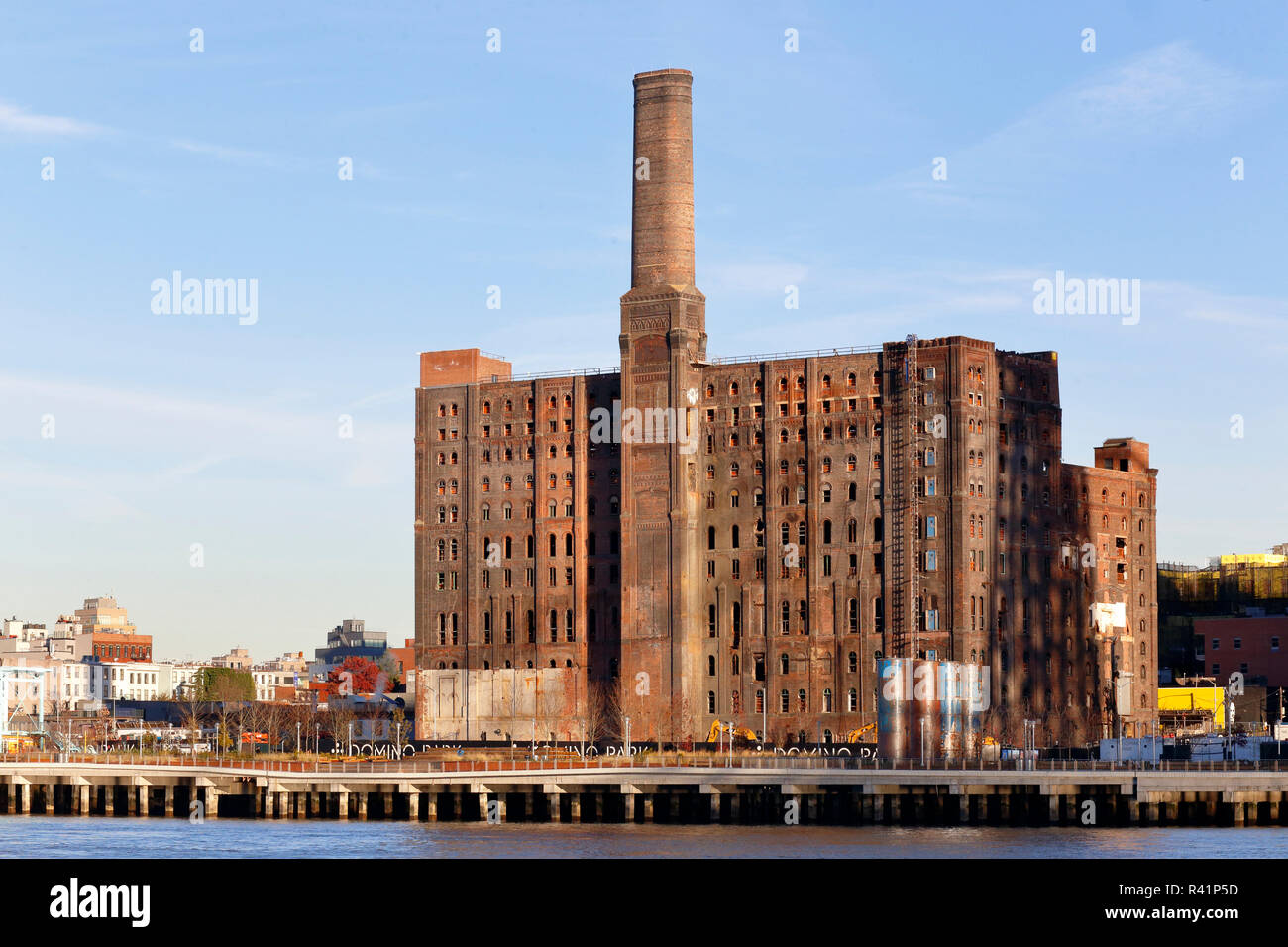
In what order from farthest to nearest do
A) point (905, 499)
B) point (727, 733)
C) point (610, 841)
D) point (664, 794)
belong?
point (727, 733) → point (905, 499) → point (664, 794) → point (610, 841)

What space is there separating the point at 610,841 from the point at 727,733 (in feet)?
226

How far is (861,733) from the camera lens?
15950 cm

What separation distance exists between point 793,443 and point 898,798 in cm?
6238

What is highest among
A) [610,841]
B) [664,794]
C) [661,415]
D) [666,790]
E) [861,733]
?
[661,415]

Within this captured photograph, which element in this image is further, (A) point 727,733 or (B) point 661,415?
(B) point 661,415

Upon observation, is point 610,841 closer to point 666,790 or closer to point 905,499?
point 666,790

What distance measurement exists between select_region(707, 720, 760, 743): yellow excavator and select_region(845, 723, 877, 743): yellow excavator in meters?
8.07

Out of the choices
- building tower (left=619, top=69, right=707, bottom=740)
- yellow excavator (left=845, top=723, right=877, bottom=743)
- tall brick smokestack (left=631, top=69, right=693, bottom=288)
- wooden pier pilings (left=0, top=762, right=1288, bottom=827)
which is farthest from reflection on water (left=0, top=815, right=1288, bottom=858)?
tall brick smokestack (left=631, top=69, right=693, bottom=288)

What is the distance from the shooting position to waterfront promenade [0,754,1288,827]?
106062mm

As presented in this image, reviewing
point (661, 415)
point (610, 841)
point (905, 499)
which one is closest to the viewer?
point (610, 841)

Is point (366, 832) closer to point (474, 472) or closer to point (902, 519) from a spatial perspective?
point (902, 519)

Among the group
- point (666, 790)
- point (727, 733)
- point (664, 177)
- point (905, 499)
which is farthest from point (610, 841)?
point (664, 177)
